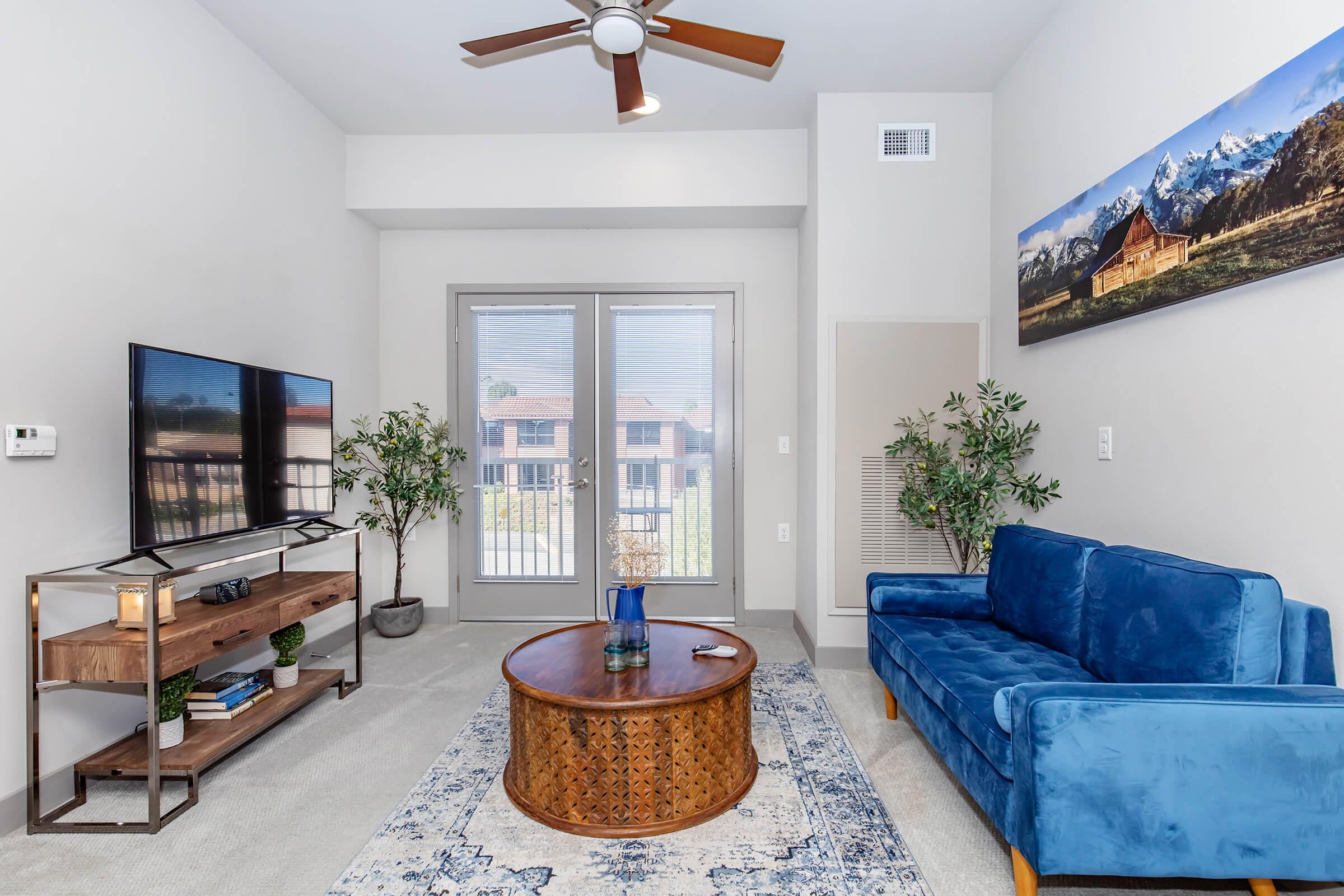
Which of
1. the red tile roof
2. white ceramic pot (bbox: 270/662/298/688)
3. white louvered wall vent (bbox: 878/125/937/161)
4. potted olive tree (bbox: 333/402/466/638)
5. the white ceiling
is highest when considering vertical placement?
the white ceiling

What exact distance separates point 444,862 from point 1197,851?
187cm

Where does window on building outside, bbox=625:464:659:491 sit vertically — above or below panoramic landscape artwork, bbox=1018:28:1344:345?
below

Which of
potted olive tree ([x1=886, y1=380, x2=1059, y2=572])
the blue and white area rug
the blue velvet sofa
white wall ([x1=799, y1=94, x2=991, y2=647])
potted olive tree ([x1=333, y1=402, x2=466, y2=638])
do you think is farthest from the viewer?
potted olive tree ([x1=333, y1=402, x2=466, y2=638])

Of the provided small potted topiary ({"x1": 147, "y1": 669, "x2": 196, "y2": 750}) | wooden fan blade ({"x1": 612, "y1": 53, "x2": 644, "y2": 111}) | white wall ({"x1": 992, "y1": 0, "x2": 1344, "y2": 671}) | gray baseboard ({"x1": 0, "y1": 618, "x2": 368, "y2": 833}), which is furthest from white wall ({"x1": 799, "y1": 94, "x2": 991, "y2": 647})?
gray baseboard ({"x1": 0, "y1": 618, "x2": 368, "y2": 833})

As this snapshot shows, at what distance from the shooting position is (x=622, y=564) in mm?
2291

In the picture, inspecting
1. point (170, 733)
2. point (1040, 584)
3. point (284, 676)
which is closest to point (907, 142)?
point (1040, 584)

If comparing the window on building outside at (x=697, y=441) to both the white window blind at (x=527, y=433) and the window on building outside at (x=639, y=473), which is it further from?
the white window blind at (x=527, y=433)

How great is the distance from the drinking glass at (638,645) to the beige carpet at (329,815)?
904 millimetres

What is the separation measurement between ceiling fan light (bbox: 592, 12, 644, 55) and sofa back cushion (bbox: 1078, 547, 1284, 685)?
2.37 metres

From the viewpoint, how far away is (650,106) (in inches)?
124

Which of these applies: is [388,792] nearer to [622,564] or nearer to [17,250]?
[622,564]

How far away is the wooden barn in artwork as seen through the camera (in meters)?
2.06

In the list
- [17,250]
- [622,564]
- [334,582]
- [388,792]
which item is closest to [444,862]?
[388,792]

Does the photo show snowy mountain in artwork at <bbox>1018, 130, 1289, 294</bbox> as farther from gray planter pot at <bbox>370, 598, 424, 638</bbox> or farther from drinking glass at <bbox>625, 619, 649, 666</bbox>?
gray planter pot at <bbox>370, 598, 424, 638</bbox>
